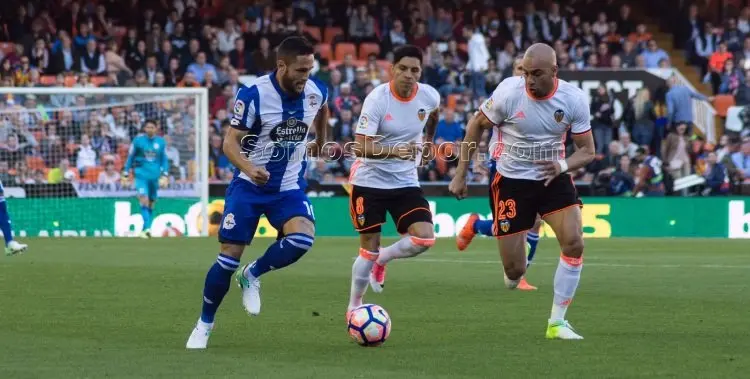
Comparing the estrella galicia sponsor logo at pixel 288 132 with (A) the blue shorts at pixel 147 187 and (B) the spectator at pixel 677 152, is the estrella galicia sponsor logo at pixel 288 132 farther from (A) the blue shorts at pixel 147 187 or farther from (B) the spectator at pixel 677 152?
(B) the spectator at pixel 677 152

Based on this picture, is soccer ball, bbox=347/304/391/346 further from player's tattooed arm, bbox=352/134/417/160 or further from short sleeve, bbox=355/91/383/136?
short sleeve, bbox=355/91/383/136

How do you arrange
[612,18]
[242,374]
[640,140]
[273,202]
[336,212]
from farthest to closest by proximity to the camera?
[612,18] < [640,140] < [336,212] < [273,202] < [242,374]

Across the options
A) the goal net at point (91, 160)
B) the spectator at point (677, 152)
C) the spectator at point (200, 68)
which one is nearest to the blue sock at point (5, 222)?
the goal net at point (91, 160)

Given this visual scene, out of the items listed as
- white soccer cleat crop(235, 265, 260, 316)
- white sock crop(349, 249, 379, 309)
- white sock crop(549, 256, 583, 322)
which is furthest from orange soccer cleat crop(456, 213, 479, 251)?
white sock crop(549, 256, 583, 322)

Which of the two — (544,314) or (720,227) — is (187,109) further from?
(544,314)

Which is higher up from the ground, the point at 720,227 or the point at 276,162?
the point at 276,162

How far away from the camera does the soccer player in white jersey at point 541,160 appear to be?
9.57m

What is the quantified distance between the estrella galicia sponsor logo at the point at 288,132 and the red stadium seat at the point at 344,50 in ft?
71.5

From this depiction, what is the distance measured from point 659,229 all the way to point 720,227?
1100 mm

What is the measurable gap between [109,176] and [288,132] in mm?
16953

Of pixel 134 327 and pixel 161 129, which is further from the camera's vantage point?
pixel 161 129

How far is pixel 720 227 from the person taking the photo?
26453mm

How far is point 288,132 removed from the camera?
9.27 metres

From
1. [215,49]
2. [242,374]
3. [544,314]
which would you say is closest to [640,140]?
[215,49]
